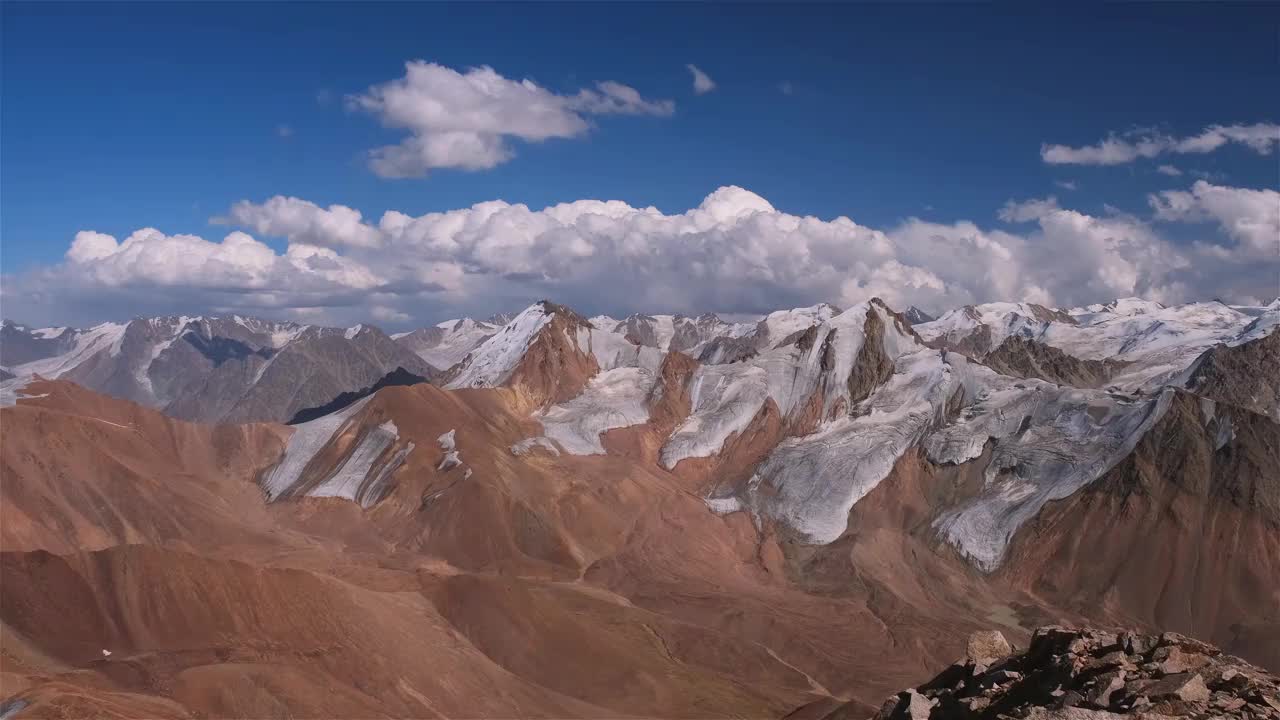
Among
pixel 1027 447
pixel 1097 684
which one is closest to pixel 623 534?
pixel 1027 447

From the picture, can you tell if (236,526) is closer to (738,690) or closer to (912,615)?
(738,690)

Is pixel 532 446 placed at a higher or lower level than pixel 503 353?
lower

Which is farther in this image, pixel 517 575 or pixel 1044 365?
pixel 1044 365

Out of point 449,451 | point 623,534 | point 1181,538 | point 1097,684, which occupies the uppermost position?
point 1097,684

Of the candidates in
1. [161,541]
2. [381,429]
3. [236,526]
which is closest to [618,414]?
[381,429]

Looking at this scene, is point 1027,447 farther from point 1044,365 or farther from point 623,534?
point 1044,365

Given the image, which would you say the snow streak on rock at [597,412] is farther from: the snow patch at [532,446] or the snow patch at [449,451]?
the snow patch at [449,451]

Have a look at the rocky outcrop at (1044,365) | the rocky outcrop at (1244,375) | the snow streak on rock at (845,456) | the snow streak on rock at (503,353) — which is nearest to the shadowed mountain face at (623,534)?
the snow streak on rock at (845,456)
